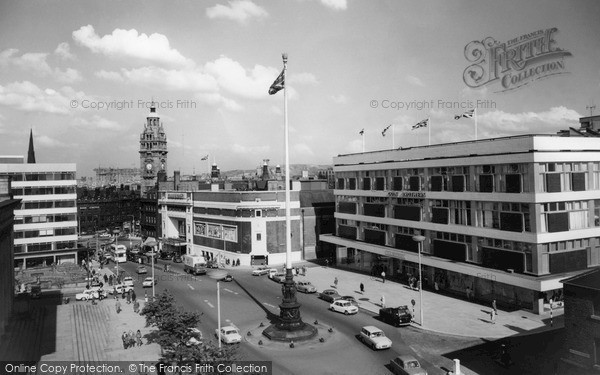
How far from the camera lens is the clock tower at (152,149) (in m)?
161

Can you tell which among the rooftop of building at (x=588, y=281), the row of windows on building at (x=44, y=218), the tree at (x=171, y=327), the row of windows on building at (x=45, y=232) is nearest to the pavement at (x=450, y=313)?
the rooftop of building at (x=588, y=281)

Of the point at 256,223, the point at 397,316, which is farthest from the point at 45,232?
the point at 397,316

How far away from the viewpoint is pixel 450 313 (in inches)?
1677

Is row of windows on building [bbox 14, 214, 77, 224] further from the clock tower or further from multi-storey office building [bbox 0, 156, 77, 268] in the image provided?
the clock tower

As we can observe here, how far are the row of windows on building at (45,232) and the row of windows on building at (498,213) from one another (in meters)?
59.1

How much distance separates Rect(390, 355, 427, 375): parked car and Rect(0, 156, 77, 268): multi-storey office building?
71.9m

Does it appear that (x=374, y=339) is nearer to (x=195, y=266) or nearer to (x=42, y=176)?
(x=195, y=266)

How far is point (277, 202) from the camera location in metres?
75.1

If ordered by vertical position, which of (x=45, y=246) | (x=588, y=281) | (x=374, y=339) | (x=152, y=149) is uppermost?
(x=152, y=149)

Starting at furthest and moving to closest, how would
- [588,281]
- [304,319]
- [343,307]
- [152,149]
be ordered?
1. [152,149]
2. [343,307]
3. [304,319]
4. [588,281]

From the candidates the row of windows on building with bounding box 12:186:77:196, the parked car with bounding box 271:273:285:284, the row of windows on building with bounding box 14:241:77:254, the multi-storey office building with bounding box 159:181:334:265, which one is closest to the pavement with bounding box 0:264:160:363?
the parked car with bounding box 271:273:285:284

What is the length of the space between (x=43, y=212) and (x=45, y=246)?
19.7 ft

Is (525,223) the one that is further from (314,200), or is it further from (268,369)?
(314,200)

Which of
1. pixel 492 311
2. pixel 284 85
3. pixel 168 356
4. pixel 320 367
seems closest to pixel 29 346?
pixel 168 356
